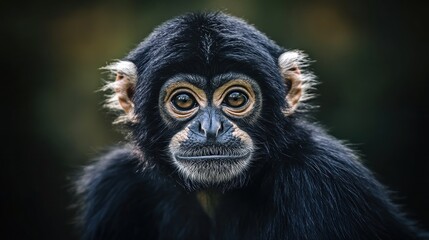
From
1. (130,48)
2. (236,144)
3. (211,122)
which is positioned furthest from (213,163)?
(130,48)

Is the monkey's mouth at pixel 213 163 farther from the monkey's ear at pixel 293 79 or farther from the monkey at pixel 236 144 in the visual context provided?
the monkey's ear at pixel 293 79

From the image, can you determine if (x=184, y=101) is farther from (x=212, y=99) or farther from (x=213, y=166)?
(x=213, y=166)

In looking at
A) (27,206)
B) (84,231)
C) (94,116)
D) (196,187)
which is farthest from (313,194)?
(27,206)

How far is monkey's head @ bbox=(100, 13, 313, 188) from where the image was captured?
782 centimetres

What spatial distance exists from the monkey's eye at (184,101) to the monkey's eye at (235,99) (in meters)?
0.34

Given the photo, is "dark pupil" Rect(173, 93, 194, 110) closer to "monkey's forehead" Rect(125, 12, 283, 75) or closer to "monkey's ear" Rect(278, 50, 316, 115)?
"monkey's forehead" Rect(125, 12, 283, 75)

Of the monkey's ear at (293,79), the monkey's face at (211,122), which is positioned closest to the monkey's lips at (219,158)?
the monkey's face at (211,122)

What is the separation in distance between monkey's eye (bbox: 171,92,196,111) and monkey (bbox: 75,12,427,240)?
0.01m

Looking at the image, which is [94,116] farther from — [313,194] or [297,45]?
[313,194]

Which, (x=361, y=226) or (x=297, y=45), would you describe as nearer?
(x=361, y=226)

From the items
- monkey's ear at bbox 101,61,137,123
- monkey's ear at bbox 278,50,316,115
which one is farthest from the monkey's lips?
monkey's ear at bbox 101,61,137,123

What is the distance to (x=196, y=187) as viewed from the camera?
8117mm

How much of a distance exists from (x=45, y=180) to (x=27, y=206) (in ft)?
1.87

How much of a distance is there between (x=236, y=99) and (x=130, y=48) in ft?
20.0
